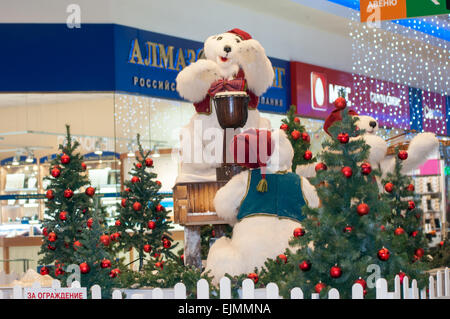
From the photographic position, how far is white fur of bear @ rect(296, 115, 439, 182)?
5109 mm

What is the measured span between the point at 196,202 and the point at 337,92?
6274 millimetres

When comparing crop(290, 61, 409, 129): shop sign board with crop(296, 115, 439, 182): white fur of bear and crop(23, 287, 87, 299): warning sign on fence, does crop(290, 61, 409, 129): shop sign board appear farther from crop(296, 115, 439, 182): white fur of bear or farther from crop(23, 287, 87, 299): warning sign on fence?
crop(23, 287, 87, 299): warning sign on fence

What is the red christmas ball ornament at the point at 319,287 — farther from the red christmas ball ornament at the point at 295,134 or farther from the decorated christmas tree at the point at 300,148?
the red christmas ball ornament at the point at 295,134

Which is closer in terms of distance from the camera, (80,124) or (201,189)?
(201,189)

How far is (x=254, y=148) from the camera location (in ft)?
14.2

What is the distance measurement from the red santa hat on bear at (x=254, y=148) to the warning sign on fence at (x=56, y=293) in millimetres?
1388

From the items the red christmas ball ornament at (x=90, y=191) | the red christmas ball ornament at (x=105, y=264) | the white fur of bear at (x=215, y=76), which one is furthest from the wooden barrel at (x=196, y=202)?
the red christmas ball ornament at (x=105, y=264)

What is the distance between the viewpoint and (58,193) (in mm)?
4969

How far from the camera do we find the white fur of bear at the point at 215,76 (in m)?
5.04
